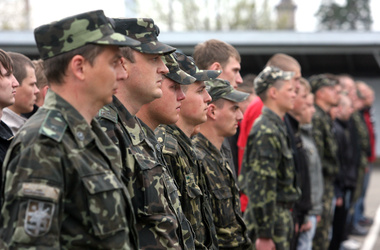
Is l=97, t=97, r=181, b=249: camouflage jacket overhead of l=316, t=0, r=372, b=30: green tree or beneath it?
overhead

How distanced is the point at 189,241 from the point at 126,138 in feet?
2.58

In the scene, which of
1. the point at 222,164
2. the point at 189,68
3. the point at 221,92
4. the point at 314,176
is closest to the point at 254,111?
the point at 314,176

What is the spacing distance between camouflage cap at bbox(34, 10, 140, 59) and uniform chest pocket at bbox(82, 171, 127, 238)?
49 centimetres

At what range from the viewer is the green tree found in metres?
56.1

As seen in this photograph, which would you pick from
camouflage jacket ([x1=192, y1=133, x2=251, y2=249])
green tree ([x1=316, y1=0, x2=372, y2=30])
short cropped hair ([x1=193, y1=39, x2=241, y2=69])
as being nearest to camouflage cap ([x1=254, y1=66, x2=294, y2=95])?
short cropped hair ([x1=193, y1=39, x2=241, y2=69])

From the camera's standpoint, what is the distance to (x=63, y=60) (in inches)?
98.3

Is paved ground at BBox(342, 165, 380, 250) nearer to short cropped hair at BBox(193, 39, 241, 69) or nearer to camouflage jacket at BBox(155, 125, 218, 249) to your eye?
short cropped hair at BBox(193, 39, 241, 69)

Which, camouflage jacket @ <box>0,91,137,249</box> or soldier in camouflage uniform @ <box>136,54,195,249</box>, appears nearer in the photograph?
camouflage jacket @ <box>0,91,137,249</box>

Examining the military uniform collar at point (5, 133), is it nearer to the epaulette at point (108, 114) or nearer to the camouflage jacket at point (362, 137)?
the epaulette at point (108, 114)

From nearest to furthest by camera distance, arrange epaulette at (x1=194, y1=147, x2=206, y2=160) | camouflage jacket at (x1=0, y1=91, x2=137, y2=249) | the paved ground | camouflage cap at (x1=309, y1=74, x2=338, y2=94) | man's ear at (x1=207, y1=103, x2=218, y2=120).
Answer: camouflage jacket at (x1=0, y1=91, x2=137, y2=249)
epaulette at (x1=194, y1=147, x2=206, y2=160)
man's ear at (x1=207, y1=103, x2=218, y2=120)
camouflage cap at (x1=309, y1=74, x2=338, y2=94)
the paved ground

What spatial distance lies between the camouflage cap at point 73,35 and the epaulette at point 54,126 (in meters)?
0.24

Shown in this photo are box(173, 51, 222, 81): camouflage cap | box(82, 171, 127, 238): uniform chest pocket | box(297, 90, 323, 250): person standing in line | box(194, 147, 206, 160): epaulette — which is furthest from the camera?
box(297, 90, 323, 250): person standing in line

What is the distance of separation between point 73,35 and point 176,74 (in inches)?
54.4

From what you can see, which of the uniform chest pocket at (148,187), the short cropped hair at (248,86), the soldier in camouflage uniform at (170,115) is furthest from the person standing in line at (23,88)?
the short cropped hair at (248,86)
